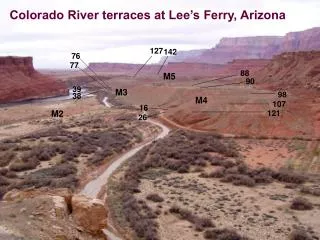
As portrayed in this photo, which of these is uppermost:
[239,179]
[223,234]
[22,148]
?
[22,148]

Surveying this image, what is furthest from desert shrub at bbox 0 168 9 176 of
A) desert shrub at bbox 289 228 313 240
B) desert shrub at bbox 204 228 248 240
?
desert shrub at bbox 289 228 313 240

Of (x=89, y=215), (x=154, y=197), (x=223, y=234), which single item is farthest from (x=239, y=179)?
(x=89, y=215)

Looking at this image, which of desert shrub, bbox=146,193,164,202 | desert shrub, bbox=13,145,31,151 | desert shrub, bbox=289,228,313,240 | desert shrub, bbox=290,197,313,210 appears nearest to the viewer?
desert shrub, bbox=289,228,313,240

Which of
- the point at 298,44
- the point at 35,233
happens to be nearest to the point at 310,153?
the point at 35,233

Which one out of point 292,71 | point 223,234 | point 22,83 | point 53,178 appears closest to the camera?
point 223,234

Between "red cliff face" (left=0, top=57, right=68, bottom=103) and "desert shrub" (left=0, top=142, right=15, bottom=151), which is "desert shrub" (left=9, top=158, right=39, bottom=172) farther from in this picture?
"red cliff face" (left=0, top=57, right=68, bottom=103)

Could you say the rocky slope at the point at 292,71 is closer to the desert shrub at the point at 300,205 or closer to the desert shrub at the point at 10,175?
the desert shrub at the point at 300,205

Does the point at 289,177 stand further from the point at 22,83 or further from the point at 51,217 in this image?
the point at 22,83
